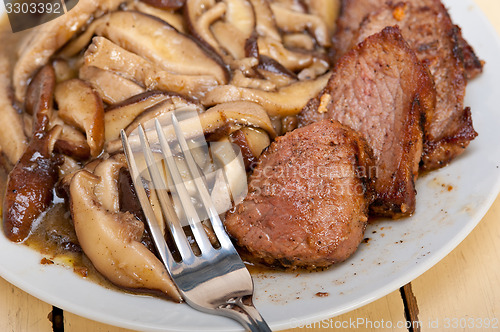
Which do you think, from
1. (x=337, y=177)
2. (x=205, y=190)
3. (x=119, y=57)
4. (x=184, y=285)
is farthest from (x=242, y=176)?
(x=119, y=57)

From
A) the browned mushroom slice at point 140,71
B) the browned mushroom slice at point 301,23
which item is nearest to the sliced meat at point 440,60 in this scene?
the browned mushroom slice at point 301,23

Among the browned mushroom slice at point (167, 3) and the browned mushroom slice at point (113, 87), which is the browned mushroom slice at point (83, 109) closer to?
the browned mushroom slice at point (113, 87)

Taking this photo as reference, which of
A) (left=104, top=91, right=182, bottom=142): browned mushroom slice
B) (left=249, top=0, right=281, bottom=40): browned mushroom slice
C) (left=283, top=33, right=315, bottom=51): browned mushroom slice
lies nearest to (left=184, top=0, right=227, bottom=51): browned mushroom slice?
(left=249, top=0, right=281, bottom=40): browned mushroom slice

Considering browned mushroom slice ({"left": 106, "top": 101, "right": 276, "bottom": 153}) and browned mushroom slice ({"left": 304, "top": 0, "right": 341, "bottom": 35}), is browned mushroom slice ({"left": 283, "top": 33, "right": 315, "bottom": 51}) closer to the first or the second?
browned mushroom slice ({"left": 304, "top": 0, "right": 341, "bottom": 35})

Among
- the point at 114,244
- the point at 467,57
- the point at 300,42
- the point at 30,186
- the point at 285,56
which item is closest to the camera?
the point at 114,244

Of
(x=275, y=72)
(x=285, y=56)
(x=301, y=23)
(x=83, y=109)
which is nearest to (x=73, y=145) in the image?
(x=83, y=109)

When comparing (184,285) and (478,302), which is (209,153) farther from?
(478,302)

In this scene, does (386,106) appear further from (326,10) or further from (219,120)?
(326,10)
